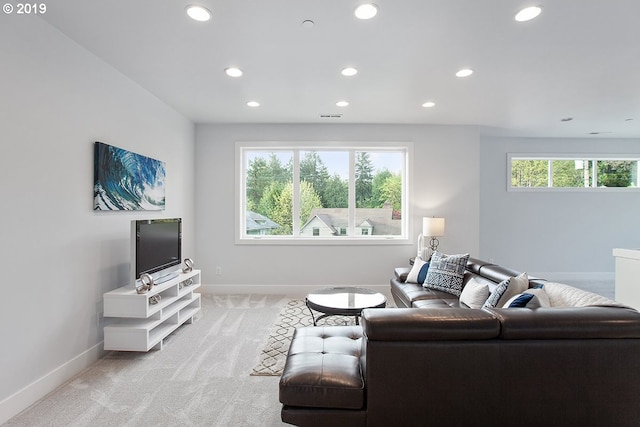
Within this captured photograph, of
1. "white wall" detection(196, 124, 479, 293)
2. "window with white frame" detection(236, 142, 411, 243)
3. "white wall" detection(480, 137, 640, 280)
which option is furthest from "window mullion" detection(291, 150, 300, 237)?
"white wall" detection(480, 137, 640, 280)

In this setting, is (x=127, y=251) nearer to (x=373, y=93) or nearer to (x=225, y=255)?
(x=225, y=255)

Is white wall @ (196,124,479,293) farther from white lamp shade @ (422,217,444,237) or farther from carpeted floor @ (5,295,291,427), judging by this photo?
carpeted floor @ (5,295,291,427)

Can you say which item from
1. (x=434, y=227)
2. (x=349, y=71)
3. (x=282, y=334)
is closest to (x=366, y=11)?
(x=349, y=71)

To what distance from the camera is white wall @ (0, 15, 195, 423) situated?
1988 millimetres

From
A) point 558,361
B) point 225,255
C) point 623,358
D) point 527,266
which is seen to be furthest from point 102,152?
point 527,266

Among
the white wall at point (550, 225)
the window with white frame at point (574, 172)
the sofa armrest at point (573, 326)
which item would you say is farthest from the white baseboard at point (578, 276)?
the sofa armrest at point (573, 326)

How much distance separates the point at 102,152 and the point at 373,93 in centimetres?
279

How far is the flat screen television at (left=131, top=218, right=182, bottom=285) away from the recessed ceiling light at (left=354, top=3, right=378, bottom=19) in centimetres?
246

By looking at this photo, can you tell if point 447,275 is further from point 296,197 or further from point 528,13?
point 296,197

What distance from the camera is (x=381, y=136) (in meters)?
4.91

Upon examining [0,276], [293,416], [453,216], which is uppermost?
[453,216]

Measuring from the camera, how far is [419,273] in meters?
3.63

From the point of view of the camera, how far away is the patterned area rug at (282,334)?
2.56m

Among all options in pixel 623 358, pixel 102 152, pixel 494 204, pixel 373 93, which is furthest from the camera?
pixel 494 204
